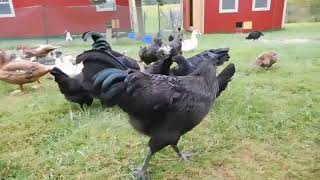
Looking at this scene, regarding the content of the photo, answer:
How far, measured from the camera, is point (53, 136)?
15.7 ft

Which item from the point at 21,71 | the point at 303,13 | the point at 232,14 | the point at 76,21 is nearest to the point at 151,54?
the point at 21,71

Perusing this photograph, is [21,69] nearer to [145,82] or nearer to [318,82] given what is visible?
[145,82]

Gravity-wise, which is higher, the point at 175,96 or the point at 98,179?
the point at 175,96

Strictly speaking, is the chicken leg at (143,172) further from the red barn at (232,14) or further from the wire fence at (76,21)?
the red barn at (232,14)

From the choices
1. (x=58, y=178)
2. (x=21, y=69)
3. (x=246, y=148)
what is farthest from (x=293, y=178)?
(x=21, y=69)

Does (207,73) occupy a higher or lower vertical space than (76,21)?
higher

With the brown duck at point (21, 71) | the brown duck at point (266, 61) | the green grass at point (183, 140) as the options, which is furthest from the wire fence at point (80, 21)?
the green grass at point (183, 140)

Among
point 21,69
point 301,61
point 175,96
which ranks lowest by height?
point 301,61

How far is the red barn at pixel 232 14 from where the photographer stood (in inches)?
826

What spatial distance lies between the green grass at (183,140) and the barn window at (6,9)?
14.1 metres

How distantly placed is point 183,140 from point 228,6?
17.9 m

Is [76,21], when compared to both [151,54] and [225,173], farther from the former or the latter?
[225,173]

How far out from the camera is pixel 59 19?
18.2 meters

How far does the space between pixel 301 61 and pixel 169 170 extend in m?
6.98
